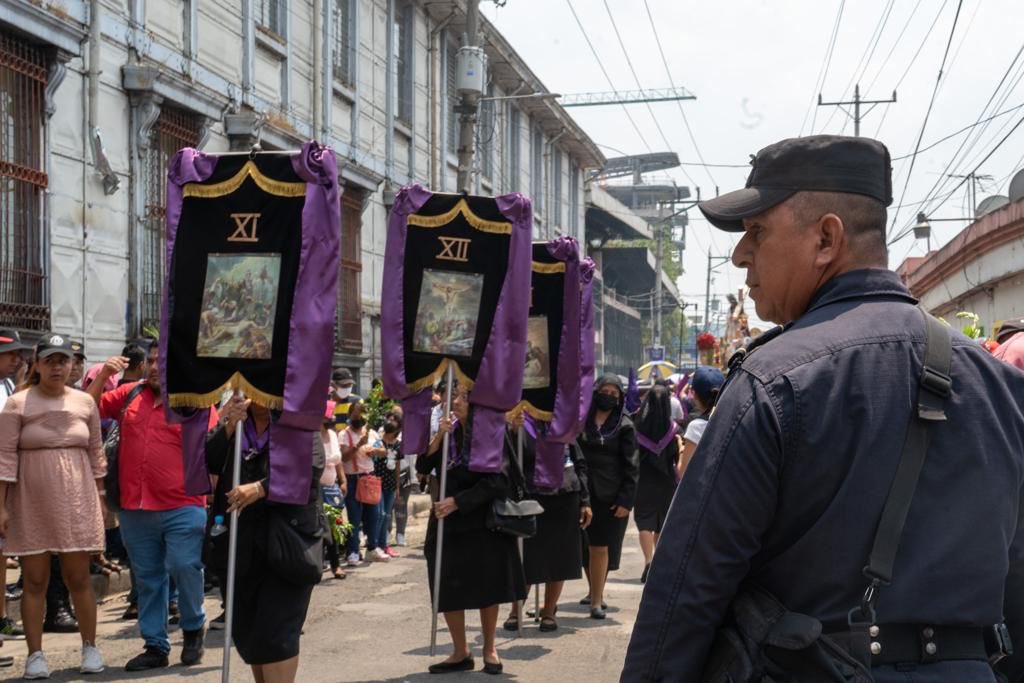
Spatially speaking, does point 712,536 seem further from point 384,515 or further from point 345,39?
point 345,39

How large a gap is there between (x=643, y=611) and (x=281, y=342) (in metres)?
4.60

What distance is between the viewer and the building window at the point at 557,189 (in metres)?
41.1

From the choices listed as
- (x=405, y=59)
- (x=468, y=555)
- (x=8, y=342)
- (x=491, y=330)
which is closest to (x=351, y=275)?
(x=405, y=59)

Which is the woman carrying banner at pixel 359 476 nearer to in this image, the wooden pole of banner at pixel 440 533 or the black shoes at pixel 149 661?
the black shoes at pixel 149 661

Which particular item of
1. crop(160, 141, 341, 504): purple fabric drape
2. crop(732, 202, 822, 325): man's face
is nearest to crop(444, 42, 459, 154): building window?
crop(160, 141, 341, 504): purple fabric drape

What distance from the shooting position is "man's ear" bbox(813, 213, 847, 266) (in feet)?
9.48

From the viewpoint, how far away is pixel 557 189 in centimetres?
4175

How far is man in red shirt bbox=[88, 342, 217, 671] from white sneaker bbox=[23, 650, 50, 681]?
0.59 metres

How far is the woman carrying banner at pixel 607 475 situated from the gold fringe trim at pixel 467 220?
3.06 meters

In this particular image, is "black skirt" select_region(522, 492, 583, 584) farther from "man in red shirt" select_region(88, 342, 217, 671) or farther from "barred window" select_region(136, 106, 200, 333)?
"barred window" select_region(136, 106, 200, 333)

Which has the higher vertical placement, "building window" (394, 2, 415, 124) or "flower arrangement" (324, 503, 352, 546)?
"building window" (394, 2, 415, 124)

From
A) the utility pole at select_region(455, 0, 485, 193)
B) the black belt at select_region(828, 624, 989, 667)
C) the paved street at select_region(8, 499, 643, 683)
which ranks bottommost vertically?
the paved street at select_region(8, 499, 643, 683)

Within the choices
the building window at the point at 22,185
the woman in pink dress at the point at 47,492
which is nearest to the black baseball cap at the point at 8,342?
the woman in pink dress at the point at 47,492

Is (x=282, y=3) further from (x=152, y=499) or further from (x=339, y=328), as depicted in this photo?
(x=152, y=499)
